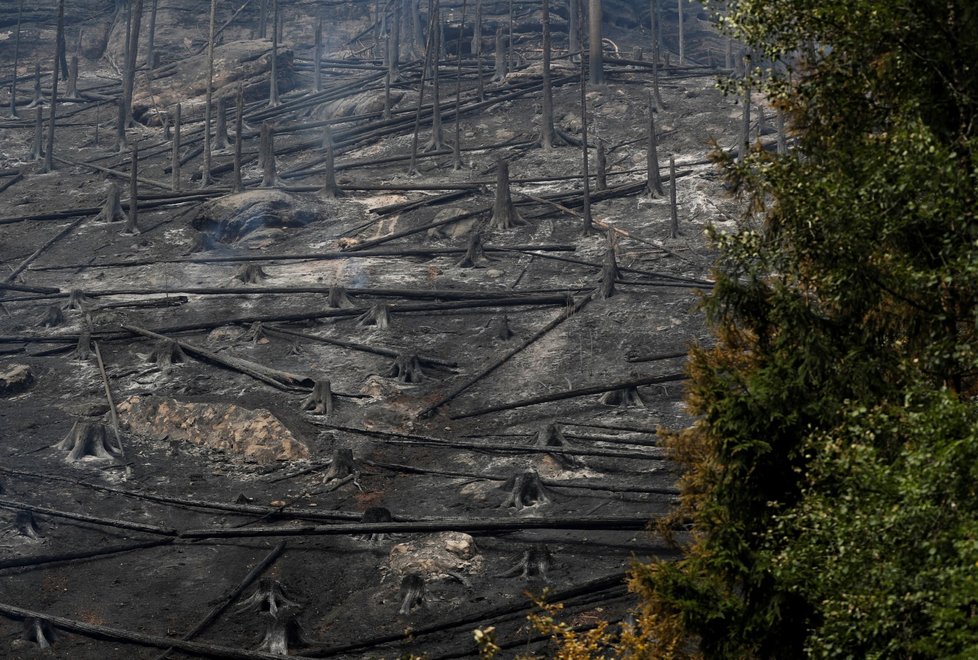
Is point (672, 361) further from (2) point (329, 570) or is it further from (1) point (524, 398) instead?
(2) point (329, 570)

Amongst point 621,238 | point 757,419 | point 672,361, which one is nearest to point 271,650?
point 757,419

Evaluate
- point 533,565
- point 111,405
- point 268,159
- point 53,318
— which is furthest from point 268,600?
point 268,159

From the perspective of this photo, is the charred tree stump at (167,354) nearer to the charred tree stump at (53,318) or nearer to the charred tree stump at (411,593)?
the charred tree stump at (53,318)

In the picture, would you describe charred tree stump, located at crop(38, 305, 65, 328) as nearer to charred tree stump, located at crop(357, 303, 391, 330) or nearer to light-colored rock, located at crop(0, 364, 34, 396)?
light-colored rock, located at crop(0, 364, 34, 396)

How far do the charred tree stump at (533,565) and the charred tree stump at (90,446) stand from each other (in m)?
8.17

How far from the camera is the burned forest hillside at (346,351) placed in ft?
50.0

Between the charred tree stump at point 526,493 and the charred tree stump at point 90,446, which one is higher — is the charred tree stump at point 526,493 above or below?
above

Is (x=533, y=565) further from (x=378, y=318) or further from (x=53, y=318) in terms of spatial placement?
(x=53, y=318)

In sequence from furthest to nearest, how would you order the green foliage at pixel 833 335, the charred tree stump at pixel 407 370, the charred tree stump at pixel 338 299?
the charred tree stump at pixel 338 299
the charred tree stump at pixel 407 370
the green foliage at pixel 833 335

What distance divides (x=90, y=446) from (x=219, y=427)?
2150 mm

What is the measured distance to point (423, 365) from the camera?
76.6ft

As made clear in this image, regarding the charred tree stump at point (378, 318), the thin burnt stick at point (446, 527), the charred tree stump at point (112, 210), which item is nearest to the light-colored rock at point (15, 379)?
the charred tree stump at point (378, 318)

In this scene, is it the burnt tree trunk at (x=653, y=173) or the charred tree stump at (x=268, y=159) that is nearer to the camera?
the burnt tree trunk at (x=653, y=173)

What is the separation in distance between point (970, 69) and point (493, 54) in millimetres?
43697
